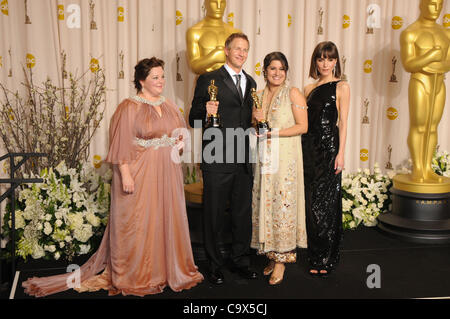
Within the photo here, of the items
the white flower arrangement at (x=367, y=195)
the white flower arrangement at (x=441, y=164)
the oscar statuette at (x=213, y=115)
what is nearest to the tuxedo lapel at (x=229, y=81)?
the oscar statuette at (x=213, y=115)

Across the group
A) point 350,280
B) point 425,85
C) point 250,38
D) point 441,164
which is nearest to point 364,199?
point 441,164

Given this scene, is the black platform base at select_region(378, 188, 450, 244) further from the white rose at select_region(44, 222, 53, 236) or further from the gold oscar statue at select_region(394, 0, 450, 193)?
the white rose at select_region(44, 222, 53, 236)

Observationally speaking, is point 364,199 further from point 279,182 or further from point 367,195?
point 279,182

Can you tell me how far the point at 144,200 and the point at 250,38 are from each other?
94.4 inches

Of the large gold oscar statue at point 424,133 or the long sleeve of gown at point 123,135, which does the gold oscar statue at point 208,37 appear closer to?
the long sleeve of gown at point 123,135

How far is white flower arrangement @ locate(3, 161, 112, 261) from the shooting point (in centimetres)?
350

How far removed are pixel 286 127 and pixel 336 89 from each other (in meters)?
0.43

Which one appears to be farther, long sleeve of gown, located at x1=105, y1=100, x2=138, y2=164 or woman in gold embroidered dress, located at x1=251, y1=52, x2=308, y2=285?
woman in gold embroidered dress, located at x1=251, y1=52, x2=308, y2=285

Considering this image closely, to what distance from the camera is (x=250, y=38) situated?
4.54 m

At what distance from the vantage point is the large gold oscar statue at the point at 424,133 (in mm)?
3826

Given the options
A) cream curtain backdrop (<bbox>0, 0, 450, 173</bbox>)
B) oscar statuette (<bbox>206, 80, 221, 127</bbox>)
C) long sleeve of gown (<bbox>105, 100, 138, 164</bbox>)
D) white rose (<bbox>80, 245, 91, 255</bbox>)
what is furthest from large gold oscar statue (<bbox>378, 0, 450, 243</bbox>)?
white rose (<bbox>80, 245, 91, 255</bbox>)

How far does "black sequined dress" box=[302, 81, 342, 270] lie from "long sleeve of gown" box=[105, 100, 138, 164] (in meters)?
1.13
